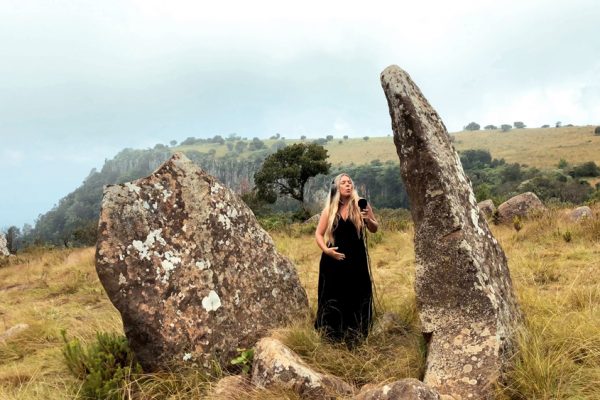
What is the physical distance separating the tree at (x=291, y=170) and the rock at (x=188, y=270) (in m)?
25.8

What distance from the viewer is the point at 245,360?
4.71m

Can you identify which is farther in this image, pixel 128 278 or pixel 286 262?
pixel 286 262

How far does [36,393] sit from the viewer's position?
4523mm

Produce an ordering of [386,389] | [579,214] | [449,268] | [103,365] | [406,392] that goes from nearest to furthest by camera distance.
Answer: [406,392] → [386,389] → [449,268] → [103,365] → [579,214]

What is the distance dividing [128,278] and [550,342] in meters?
3.96

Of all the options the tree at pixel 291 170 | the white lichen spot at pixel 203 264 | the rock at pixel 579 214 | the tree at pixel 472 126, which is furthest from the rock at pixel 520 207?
the tree at pixel 472 126

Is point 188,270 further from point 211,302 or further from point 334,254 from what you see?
point 334,254

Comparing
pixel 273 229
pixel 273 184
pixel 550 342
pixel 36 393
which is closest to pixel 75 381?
pixel 36 393

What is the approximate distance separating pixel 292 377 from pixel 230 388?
592 mm

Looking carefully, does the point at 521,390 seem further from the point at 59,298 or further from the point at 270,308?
the point at 59,298

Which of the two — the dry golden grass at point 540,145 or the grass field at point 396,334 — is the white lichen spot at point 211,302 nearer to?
the grass field at point 396,334

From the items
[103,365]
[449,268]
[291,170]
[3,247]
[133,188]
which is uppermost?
[291,170]

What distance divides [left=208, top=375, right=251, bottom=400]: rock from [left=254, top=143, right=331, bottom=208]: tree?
27063 mm

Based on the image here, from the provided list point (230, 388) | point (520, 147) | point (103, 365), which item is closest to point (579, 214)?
point (230, 388)
